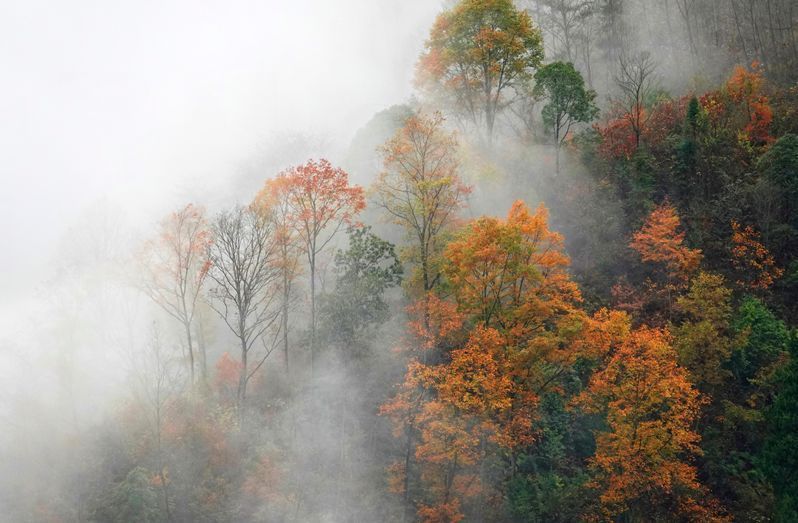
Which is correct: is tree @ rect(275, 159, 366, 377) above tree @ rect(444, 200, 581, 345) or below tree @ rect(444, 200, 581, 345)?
above

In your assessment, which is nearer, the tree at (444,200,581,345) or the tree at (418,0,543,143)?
the tree at (444,200,581,345)

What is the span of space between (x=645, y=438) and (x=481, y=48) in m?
28.4

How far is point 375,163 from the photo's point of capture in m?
45.0

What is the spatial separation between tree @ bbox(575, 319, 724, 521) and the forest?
120 mm

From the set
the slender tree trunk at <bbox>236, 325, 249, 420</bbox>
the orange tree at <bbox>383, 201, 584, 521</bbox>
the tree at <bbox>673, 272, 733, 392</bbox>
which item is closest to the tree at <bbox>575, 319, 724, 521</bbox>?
the tree at <bbox>673, 272, 733, 392</bbox>

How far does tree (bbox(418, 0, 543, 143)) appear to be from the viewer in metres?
36.0

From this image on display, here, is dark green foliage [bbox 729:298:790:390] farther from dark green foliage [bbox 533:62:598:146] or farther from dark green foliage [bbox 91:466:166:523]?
dark green foliage [bbox 91:466:166:523]

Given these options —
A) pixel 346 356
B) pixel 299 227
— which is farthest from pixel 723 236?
pixel 299 227

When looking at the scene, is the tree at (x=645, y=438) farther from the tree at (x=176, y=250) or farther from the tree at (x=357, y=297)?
the tree at (x=176, y=250)

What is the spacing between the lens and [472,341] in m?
22.2

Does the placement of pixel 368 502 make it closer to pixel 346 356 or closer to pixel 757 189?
pixel 346 356

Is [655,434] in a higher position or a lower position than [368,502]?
higher

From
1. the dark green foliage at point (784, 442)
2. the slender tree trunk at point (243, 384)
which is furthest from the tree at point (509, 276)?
the slender tree trunk at point (243, 384)

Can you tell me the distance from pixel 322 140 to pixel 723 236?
142ft
